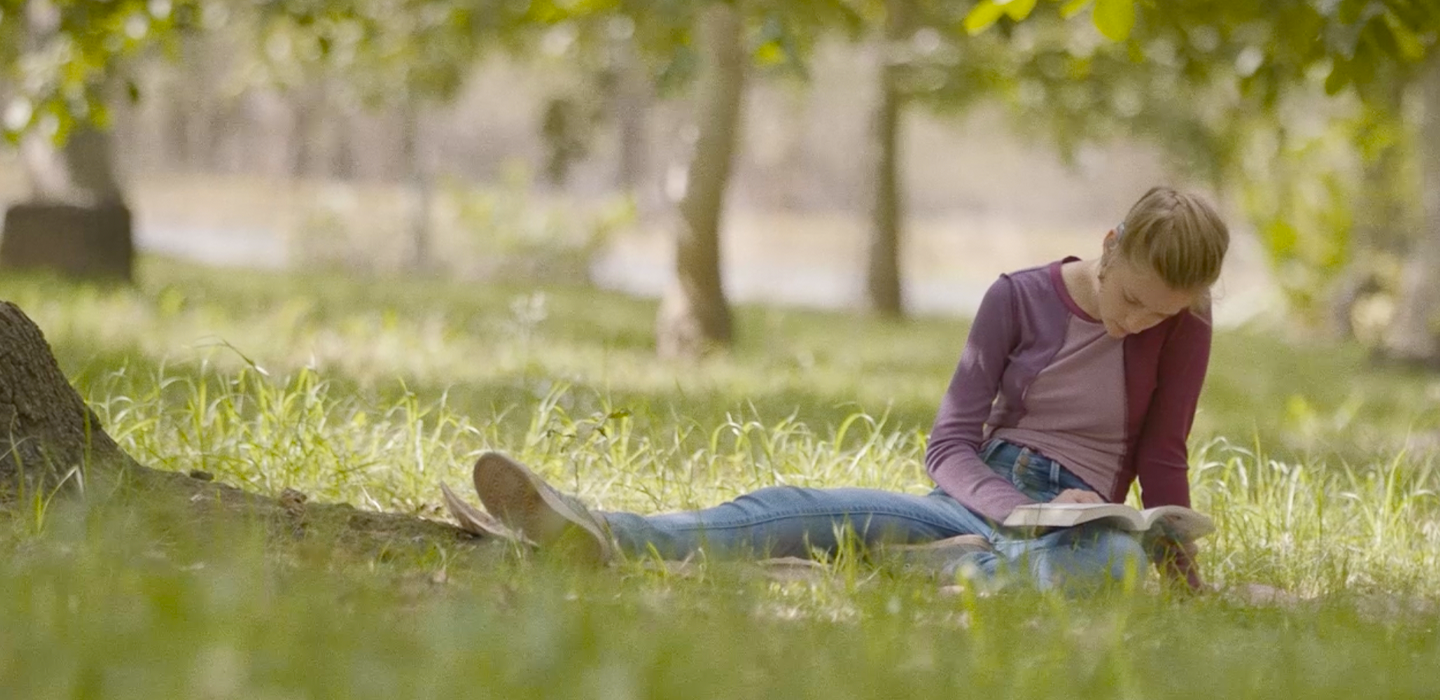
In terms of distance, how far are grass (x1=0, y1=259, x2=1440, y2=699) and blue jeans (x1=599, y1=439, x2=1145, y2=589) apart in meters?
0.15

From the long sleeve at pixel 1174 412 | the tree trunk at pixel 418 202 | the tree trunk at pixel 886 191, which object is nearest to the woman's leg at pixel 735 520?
the long sleeve at pixel 1174 412

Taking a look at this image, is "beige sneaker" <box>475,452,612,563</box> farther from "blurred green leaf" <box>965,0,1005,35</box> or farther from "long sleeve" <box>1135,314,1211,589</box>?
"blurred green leaf" <box>965,0,1005,35</box>

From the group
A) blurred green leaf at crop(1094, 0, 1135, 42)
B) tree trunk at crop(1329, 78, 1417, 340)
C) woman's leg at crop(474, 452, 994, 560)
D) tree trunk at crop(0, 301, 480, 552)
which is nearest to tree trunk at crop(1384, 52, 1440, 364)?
tree trunk at crop(1329, 78, 1417, 340)

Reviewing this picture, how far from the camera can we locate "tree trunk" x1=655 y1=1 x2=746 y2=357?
8.93 metres

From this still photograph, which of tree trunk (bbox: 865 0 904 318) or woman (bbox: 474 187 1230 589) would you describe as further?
tree trunk (bbox: 865 0 904 318)

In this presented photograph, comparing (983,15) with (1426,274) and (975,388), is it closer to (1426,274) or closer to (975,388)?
(975,388)

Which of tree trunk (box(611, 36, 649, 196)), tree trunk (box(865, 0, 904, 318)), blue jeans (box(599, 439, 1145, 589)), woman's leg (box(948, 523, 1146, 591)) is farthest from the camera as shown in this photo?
tree trunk (box(611, 36, 649, 196))

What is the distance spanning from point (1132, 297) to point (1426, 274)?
31.5ft

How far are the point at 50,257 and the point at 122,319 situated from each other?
215 centimetres

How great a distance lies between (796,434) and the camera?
5.25m

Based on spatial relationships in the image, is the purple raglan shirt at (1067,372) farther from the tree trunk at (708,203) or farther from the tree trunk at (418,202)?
the tree trunk at (418,202)

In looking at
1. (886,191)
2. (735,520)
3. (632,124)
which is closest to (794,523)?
(735,520)

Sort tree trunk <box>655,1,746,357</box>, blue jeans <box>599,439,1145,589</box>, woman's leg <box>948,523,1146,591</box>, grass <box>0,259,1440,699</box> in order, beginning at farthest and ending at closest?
Result: tree trunk <box>655,1,746,357</box>
blue jeans <box>599,439,1145,589</box>
woman's leg <box>948,523,1146,591</box>
grass <box>0,259,1440,699</box>

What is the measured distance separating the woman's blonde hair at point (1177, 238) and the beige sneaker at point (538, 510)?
1.35 meters
